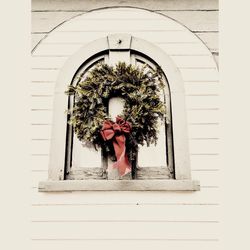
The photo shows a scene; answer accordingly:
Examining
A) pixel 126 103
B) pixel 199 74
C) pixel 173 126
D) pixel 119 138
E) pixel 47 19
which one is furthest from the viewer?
pixel 47 19

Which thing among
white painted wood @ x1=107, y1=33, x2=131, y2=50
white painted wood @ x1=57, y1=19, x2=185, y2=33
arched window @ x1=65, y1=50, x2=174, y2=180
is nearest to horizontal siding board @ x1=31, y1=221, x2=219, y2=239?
arched window @ x1=65, y1=50, x2=174, y2=180

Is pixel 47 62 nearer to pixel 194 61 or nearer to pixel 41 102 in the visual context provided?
pixel 41 102

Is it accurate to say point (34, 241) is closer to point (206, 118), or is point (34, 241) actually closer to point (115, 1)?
point (206, 118)

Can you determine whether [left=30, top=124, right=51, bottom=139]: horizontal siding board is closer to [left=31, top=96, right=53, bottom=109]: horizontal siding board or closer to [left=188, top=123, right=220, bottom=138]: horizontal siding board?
[left=31, top=96, right=53, bottom=109]: horizontal siding board

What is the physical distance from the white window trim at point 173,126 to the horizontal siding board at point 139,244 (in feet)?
1.28

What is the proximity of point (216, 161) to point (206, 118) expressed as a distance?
1.16ft

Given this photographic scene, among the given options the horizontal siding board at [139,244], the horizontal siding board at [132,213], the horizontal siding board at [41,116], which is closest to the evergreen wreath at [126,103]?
the horizontal siding board at [41,116]

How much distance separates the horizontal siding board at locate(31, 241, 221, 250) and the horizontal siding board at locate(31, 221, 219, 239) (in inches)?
1.3

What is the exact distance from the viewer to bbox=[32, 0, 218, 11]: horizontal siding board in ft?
10.6

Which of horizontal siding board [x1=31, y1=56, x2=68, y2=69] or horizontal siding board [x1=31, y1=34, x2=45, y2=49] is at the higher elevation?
horizontal siding board [x1=31, y1=34, x2=45, y2=49]

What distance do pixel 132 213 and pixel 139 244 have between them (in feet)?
0.75

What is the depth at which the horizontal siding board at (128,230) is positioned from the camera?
2814mm

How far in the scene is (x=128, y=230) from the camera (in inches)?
111

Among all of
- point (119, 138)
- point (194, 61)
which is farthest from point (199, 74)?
point (119, 138)
